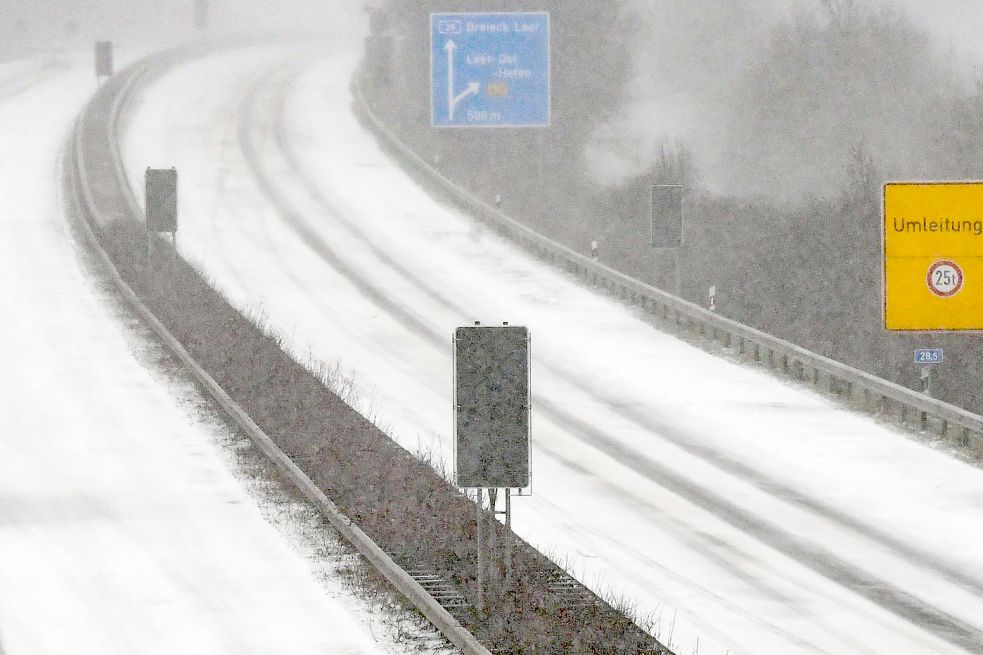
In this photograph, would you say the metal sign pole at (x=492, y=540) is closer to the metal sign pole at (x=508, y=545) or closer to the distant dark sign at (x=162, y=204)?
the metal sign pole at (x=508, y=545)

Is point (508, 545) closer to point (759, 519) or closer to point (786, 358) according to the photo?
point (759, 519)

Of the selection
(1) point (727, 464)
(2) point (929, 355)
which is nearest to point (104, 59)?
(2) point (929, 355)

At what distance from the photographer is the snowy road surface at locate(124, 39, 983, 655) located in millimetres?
16000

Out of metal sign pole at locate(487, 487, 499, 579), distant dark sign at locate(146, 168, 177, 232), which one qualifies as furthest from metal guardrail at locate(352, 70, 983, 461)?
metal sign pole at locate(487, 487, 499, 579)

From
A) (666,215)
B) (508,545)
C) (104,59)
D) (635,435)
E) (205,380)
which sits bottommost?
(635,435)

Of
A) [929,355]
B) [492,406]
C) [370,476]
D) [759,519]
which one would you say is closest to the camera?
[492,406]

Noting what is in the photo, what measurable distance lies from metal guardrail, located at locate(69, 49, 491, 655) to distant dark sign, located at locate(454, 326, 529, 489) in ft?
4.03

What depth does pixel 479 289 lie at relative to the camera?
34.5m

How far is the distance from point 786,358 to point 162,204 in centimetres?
1175

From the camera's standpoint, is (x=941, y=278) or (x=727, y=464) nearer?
(x=727, y=464)

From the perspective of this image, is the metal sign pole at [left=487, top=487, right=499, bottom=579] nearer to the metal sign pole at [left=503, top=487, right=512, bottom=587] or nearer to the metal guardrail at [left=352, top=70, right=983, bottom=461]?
the metal sign pole at [left=503, top=487, right=512, bottom=587]

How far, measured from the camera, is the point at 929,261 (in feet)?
87.7

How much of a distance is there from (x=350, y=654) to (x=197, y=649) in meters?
1.23

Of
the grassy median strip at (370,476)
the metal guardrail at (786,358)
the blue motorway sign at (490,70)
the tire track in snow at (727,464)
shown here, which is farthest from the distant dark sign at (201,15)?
the grassy median strip at (370,476)
